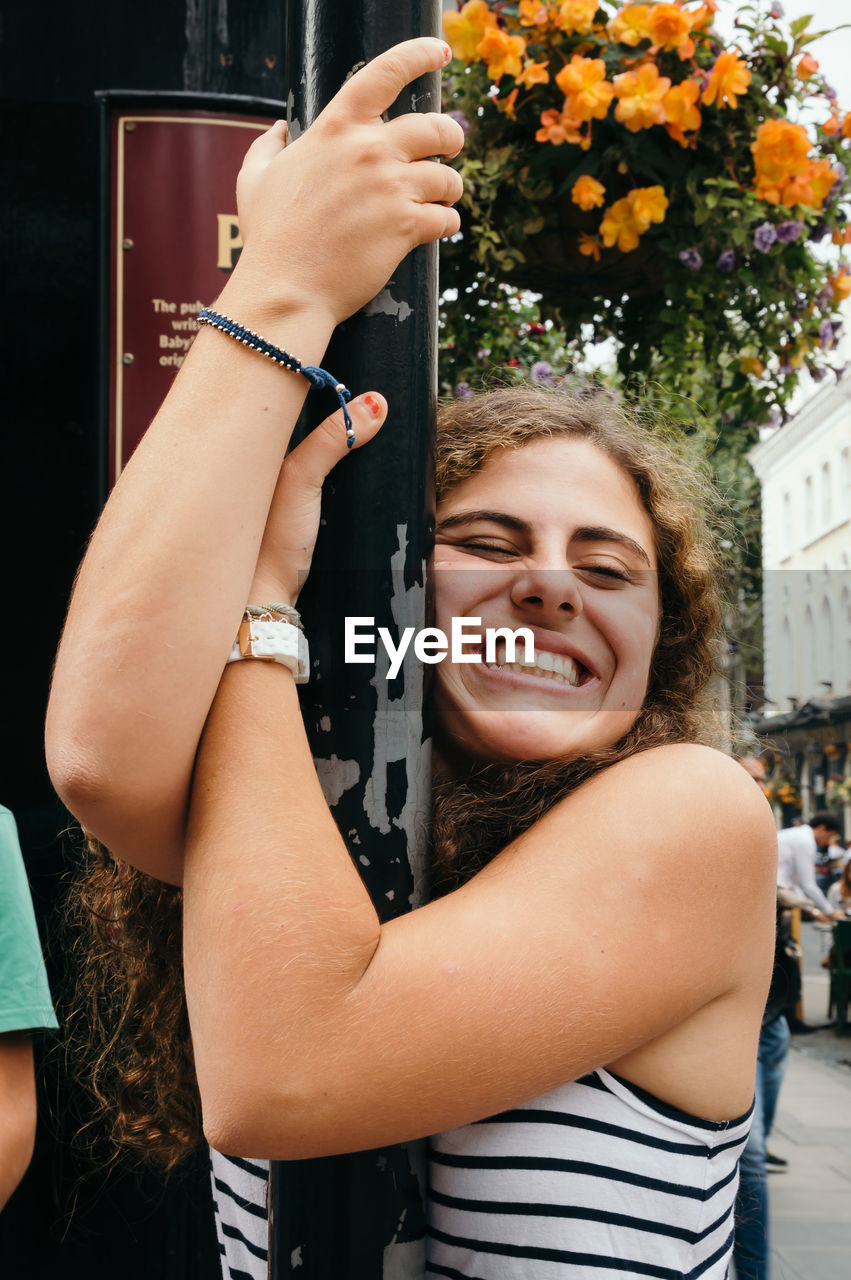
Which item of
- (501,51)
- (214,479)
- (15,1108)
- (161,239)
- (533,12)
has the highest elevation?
(533,12)

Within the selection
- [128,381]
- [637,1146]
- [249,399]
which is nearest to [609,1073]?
[637,1146]

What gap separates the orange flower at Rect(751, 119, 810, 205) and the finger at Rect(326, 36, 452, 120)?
217 cm

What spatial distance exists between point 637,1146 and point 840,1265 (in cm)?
520

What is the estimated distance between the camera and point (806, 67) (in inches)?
125

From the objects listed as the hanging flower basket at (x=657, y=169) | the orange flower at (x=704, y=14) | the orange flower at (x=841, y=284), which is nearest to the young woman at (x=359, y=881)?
the hanging flower basket at (x=657, y=169)

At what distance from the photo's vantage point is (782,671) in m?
31.3

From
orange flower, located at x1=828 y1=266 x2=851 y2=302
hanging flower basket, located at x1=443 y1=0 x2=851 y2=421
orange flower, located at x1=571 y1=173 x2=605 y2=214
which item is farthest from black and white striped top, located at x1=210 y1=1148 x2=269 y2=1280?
orange flower, located at x1=828 y1=266 x2=851 y2=302

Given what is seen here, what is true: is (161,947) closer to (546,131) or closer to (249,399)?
(249,399)

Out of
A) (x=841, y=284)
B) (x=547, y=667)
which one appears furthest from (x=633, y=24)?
(x=547, y=667)

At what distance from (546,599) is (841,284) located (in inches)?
97.2

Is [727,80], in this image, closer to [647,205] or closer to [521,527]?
[647,205]

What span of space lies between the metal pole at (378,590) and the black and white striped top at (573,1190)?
55mm

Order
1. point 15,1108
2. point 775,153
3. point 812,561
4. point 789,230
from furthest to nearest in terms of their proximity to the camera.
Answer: point 812,561, point 789,230, point 775,153, point 15,1108

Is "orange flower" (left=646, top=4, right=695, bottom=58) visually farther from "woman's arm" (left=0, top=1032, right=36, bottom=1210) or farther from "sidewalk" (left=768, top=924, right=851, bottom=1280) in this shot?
"sidewalk" (left=768, top=924, right=851, bottom=1280)
